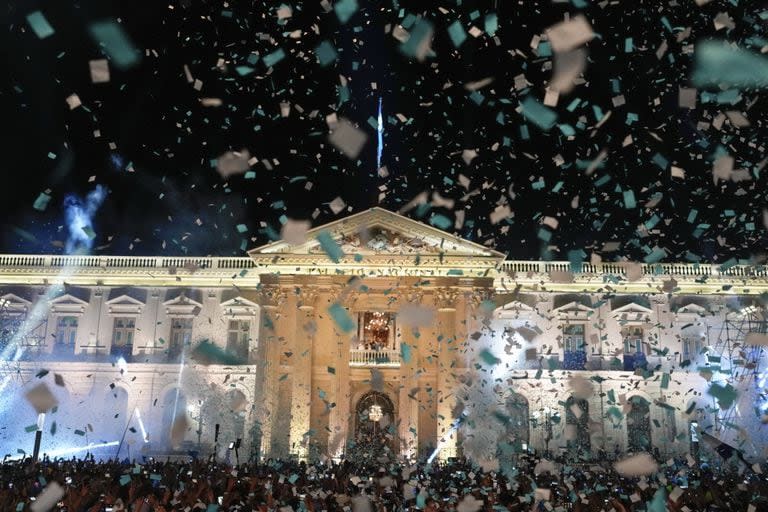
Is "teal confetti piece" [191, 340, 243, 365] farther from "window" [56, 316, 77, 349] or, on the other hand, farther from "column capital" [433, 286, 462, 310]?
"column capital" [433, 286, 462, 310]

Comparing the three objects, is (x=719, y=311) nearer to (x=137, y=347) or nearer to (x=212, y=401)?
(x=212, y=401)

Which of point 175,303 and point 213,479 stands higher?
point 175,303

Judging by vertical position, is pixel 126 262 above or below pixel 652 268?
above

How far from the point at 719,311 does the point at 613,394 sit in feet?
22.5

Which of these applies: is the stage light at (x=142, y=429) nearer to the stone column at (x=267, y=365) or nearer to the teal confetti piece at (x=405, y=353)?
the stone column at (x=267, y=365)

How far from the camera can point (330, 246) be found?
3409 centimetres

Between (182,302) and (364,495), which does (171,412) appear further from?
(364,495)

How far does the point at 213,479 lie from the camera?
49.4ft

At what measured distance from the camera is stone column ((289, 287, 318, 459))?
31594 millimetres

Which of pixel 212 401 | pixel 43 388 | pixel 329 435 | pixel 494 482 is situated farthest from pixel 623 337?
pixel 43 388

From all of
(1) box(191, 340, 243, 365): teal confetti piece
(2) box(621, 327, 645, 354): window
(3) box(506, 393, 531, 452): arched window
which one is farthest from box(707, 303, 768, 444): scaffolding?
(1) box(191, 340, 243, 365): teal confetti piece

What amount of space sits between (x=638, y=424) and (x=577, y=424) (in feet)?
9.04

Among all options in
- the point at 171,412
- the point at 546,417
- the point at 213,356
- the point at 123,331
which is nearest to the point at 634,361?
the point at 546,417

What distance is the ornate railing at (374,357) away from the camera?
33.7 m
